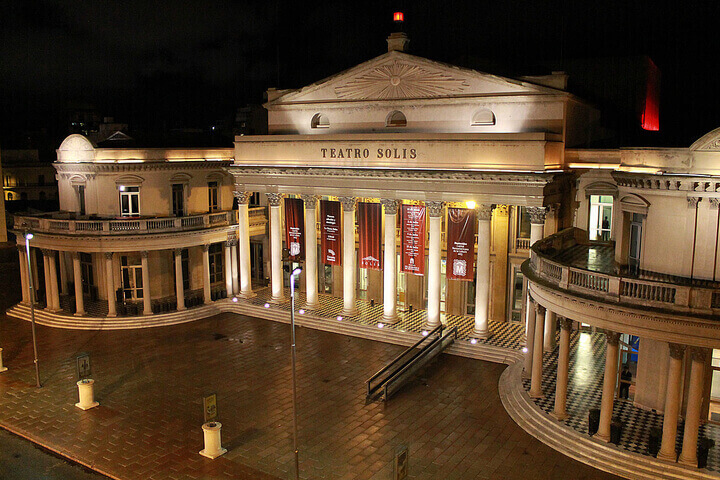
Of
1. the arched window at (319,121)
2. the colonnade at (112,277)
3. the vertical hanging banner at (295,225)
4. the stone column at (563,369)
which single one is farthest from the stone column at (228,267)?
the stone column at (563,369)

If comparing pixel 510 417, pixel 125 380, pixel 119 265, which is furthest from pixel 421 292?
pixel 119 265

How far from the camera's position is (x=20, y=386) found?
76.5 feet

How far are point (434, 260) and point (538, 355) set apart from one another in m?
8.61

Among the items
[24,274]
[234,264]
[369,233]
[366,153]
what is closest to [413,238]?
[369,233]

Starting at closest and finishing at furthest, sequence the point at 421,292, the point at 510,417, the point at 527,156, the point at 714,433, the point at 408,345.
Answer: the point at 714,433
the point at 510,417
the point at 527,156
the point at 408,345
the point at 421,292

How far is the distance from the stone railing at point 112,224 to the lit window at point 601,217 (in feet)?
68.4

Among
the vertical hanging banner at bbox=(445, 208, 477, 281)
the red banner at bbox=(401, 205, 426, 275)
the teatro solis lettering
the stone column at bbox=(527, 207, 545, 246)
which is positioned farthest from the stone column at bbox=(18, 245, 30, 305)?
the stone column at bbox=(527, 207, 545, 246)

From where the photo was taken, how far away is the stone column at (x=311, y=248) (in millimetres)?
31047

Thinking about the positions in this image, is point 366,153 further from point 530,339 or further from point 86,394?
point 86,394

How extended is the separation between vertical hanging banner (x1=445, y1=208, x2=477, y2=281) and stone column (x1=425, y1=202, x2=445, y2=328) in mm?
525

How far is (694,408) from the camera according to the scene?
623 inches

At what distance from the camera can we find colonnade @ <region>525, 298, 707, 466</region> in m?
15.9

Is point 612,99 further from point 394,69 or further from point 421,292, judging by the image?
point 421,292

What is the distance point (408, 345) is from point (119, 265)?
1807cm
